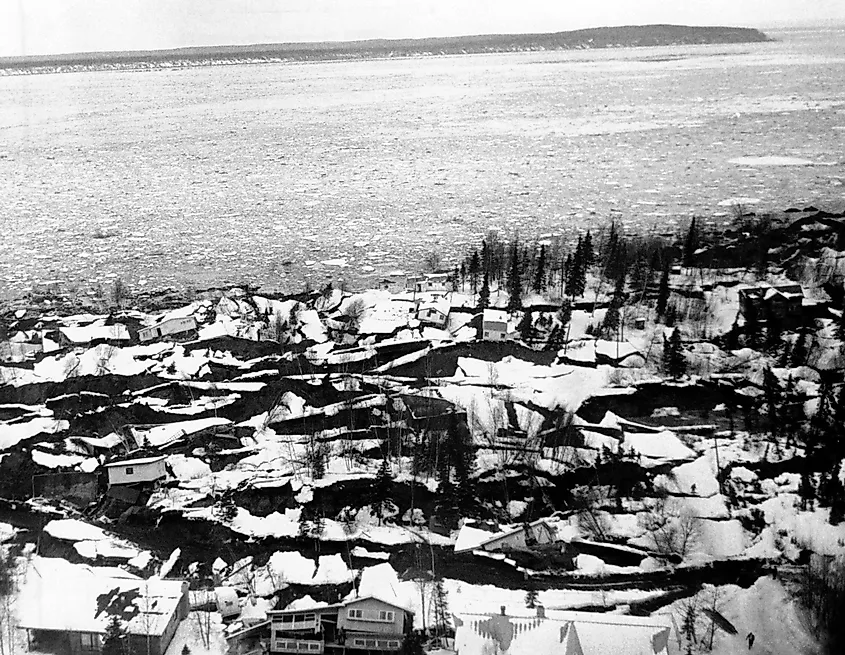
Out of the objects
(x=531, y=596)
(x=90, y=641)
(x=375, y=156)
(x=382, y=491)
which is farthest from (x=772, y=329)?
(x=90, y=641)

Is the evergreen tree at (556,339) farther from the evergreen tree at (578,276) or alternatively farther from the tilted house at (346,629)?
the tilted house at (346,629)

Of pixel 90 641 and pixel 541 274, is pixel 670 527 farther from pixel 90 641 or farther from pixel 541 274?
pixel 90 641

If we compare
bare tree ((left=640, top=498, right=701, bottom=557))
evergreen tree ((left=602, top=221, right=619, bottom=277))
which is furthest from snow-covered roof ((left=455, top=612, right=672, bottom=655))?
evergreen tree ((left=602, top=221, right=619, bottom=277))

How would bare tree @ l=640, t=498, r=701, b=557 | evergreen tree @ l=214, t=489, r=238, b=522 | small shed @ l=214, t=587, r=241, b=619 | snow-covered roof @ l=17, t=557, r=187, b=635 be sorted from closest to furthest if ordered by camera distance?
1. snow-covered roof @ l=17, t=557, r=187, b=635
2. small shed @ l=214, t=587, r=241, b=619
3. bare tree @ l=640, t=498, r=701, b=557
4. evergreen tree @ l=214, t=489, r=238, b=522

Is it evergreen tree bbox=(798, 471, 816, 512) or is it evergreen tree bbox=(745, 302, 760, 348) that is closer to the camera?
evergreen tree bbox=(798, 471, 816, 512)

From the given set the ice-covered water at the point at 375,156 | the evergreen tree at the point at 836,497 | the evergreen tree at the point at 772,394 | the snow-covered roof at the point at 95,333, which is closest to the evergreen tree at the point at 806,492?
the evergreen tree at the point at 836,497

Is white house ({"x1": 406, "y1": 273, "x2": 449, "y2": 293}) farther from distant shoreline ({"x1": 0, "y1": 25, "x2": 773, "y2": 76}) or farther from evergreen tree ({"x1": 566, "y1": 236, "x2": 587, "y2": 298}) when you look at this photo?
distant shoreline ({"x1": 0, "y1": 25, "x2": 773, "y2": 76})
